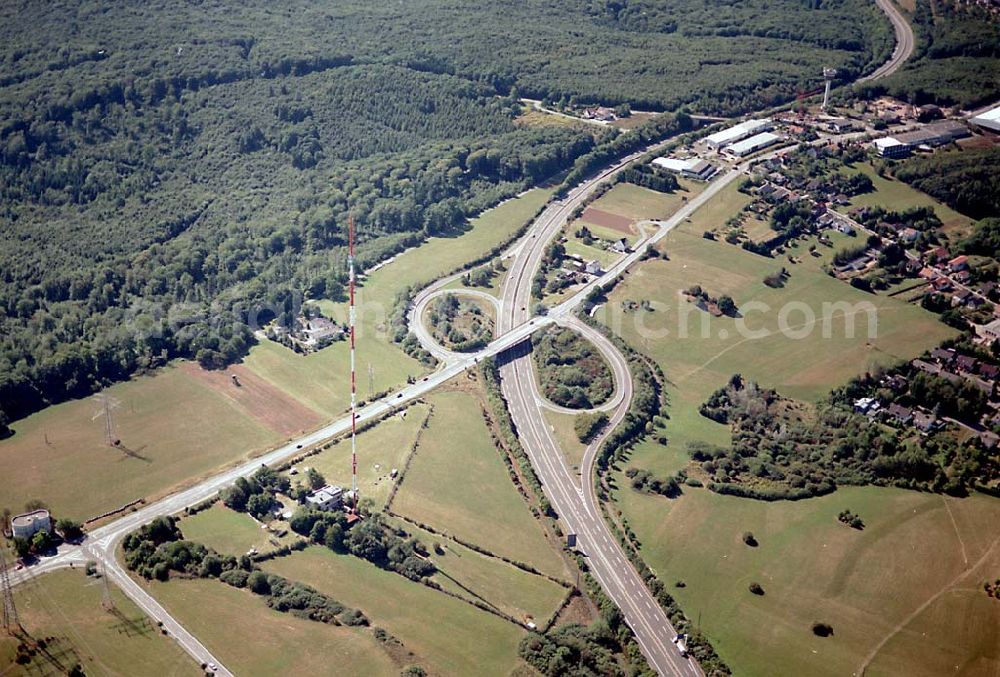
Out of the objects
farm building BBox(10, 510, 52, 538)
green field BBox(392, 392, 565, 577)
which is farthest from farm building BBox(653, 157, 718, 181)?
farm building BBox(10, 510, 52, 538)

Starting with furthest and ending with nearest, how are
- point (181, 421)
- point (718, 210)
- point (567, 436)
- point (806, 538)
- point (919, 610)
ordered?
→ point (718, 210), point (181, 421), point (567, 436), point (806, 538), point (919, 610)

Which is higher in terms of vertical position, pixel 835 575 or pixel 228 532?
pixel 228 532

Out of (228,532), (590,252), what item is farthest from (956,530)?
(228,532)

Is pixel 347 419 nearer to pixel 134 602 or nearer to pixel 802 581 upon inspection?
pixel 134 602

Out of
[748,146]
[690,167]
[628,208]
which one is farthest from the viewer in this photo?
[748,146]

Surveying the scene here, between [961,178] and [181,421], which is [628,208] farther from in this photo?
[181,421]

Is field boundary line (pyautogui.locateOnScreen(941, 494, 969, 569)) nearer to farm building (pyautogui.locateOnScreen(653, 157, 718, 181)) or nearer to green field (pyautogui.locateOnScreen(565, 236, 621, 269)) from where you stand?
green field (pyautogui.locateOnScreen(565, 236, 621, 269))

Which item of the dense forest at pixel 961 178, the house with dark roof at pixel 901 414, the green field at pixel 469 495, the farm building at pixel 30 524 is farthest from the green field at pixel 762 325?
the farm building at pixel 30 524
